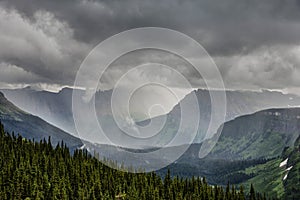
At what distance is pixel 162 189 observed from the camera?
651 feet

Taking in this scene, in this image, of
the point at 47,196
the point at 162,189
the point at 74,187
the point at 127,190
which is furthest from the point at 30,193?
the point at 162,189

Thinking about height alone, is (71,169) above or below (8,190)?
above

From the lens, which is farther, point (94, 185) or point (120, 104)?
point (94, 185)

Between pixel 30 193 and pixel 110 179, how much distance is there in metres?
58.6

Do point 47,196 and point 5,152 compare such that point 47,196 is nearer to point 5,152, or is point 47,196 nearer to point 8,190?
point 8,190

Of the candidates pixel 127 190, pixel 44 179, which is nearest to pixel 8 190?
pixel 44 179

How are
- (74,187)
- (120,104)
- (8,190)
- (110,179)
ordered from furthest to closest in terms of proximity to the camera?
1. (110,179)
2. (74,187)
3. (8,190)
4. (120,104)

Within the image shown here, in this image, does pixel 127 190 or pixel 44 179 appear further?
pixel 127 190

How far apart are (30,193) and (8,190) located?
8033 mm

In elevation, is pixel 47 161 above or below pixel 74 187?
above

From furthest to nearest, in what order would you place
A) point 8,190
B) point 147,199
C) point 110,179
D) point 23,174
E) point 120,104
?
point 110,179 < point 147,199 < point 23,174 < point 8,190 < point 120,104

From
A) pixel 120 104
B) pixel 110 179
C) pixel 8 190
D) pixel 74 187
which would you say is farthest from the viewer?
pixel 110 179

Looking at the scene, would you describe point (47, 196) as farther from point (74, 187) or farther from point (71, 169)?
point (71, 169)

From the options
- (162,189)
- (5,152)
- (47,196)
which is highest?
(5,152)
